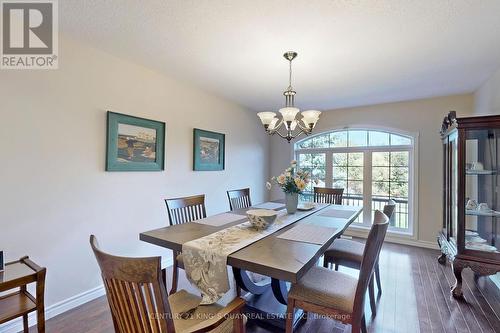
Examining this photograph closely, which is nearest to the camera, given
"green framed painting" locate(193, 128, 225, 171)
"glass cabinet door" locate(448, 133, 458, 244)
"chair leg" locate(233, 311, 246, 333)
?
"chair leg" locate(233, 311, 246, 333)

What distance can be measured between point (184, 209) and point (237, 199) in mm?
798

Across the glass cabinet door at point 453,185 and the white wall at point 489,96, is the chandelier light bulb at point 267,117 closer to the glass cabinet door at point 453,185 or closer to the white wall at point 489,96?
the glass cabinet door at point 453,185

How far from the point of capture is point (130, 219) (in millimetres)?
2648

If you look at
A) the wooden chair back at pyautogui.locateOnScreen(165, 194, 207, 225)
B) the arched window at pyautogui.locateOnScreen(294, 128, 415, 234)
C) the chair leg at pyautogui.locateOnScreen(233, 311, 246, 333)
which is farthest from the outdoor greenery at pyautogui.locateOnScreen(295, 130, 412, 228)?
the chair leg at pyautogui.locateOnScreen(233, 311, 246, 333)

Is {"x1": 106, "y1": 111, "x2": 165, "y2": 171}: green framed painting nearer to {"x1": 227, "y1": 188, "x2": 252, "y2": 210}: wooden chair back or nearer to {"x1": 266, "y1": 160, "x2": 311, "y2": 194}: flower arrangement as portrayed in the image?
{"x1": 227, "y1": 188, "x2": 252, "y2": 210}: wooden chair back

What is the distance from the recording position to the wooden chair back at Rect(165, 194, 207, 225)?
2.27 m

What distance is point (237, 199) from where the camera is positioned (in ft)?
9.95

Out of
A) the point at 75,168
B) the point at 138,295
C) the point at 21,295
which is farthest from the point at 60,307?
the point at 138,295

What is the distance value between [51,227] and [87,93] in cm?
122

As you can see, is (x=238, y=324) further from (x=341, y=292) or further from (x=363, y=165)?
(x=363, y=165)

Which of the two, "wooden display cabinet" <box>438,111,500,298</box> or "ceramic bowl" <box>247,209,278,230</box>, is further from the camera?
"wooden display cabinet" <box>438,111,500,298</box>

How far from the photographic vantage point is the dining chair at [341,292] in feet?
4.47

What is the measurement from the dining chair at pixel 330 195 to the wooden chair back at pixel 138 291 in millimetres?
2780

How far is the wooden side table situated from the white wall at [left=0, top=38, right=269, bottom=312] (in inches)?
15.4
